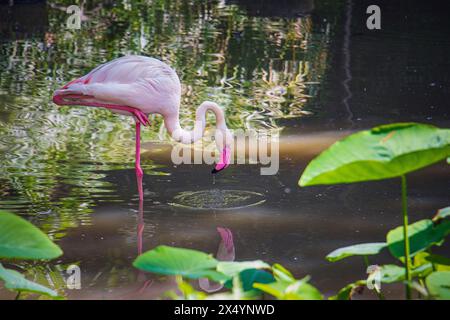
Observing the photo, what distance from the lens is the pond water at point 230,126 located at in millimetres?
4742

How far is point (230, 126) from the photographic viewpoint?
7133 millimetres

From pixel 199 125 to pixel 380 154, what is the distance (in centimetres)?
361

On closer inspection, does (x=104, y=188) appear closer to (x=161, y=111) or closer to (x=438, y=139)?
(x=161, y=111)

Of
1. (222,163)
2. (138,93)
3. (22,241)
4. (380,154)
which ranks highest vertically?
(380,154)

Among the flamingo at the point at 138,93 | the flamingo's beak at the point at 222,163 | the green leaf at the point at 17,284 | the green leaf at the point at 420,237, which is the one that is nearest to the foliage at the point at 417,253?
the green leaf at the point at 420,237

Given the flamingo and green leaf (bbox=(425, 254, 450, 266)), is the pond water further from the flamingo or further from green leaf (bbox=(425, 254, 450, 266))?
green leaf (bbox=(425, 254, 450, 266))

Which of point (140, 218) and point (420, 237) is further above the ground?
point (420, 237)

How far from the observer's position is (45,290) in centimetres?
253

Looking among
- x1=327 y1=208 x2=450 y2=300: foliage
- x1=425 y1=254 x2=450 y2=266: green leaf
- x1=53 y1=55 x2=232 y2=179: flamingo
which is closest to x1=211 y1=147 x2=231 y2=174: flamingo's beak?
x1=53 y1=55 x2=232 y2=179: flamingo

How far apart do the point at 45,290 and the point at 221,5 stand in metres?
13.3

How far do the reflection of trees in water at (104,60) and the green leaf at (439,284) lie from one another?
2726 mm

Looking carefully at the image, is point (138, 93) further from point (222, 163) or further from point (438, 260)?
point (438, 260)

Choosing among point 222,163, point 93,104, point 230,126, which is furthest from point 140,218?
point 230,126
